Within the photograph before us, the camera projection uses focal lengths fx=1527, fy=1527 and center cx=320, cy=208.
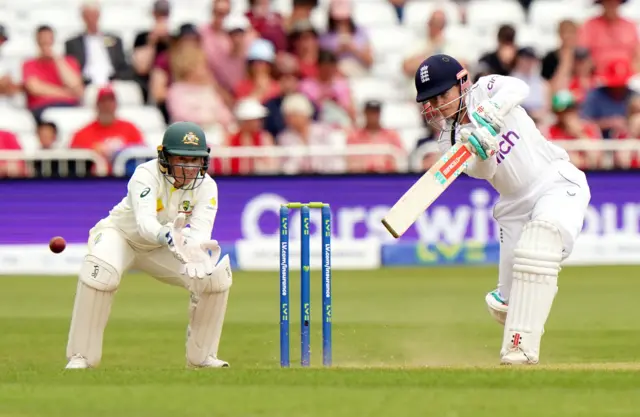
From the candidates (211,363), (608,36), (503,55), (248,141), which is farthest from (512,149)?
(608,36)

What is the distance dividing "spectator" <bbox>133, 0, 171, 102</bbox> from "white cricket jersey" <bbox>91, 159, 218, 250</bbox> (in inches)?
250

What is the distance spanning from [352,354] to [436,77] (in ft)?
5.70

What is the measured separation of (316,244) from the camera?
12.0 m

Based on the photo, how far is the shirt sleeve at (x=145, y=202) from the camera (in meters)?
6.54

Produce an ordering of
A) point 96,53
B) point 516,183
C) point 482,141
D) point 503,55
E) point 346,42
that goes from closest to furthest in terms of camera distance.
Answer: point 482,141, point 516,183, point 96,53, point 503,55, point 346,42

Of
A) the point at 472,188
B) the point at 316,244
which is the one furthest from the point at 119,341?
the point at 472,188

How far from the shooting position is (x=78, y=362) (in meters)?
6.70

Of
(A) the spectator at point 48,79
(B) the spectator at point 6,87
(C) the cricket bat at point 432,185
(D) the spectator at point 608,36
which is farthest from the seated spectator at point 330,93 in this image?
(C) the cricket bat at point 432,185

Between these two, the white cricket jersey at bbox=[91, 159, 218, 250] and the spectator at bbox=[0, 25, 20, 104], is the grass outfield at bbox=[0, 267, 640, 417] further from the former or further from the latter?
the spectator at bbox=[0, 25, 20, 104]

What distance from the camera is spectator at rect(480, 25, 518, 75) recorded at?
13430 millimetres

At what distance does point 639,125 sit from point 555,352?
575 centimetres

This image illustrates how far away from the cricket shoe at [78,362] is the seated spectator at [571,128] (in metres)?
6.60

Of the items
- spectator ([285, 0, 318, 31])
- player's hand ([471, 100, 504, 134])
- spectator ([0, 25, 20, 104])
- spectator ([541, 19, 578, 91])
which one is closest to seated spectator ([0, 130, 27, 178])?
spectator ([0, 25, 20, 104])

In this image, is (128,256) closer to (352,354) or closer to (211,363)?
(211,363)
